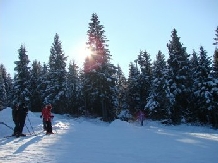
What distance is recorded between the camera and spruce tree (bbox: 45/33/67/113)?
50.7 metres

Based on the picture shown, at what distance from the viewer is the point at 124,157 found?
1047cm

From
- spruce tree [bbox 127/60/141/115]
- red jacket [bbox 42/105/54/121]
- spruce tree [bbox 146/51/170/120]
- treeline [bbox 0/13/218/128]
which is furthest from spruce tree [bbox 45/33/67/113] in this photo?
red jacket [bbox 42/105/54/121]

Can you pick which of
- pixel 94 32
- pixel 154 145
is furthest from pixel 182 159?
pixel 94 32

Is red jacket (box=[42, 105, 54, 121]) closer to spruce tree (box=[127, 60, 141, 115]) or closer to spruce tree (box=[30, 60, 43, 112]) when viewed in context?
spruce tree (box=[127, 60, 141, 115])

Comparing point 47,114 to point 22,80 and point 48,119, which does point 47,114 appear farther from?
point 22,80

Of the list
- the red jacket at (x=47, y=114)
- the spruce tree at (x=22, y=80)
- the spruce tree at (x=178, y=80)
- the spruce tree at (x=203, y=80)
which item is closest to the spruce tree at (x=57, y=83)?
the spruce tree at (x=22, y=80)

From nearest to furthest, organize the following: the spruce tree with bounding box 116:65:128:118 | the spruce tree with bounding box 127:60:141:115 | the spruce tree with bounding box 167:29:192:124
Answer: the spruce tree with bounding box 167:29:192:124, the spruce tree with bounding box 127:60:141:115, the spruce tree with bounding box 116:65:128:118

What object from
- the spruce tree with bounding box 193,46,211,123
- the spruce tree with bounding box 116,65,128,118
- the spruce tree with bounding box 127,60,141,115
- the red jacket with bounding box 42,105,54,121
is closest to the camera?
the red jacket with bounding box 42,105,54,121

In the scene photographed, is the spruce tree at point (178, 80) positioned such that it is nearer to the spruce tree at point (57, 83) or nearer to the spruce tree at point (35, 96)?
the spruce tree at point (57, 83)

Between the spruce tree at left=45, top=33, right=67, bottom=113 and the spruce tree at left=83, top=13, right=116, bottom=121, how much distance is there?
7660 millimetres

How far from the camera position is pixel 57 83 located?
5112 cm

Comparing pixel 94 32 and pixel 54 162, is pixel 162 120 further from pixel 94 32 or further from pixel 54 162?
pixel 54 162

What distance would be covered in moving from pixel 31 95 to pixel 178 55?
26.2 m

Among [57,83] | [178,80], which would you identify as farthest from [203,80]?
[57,83]
